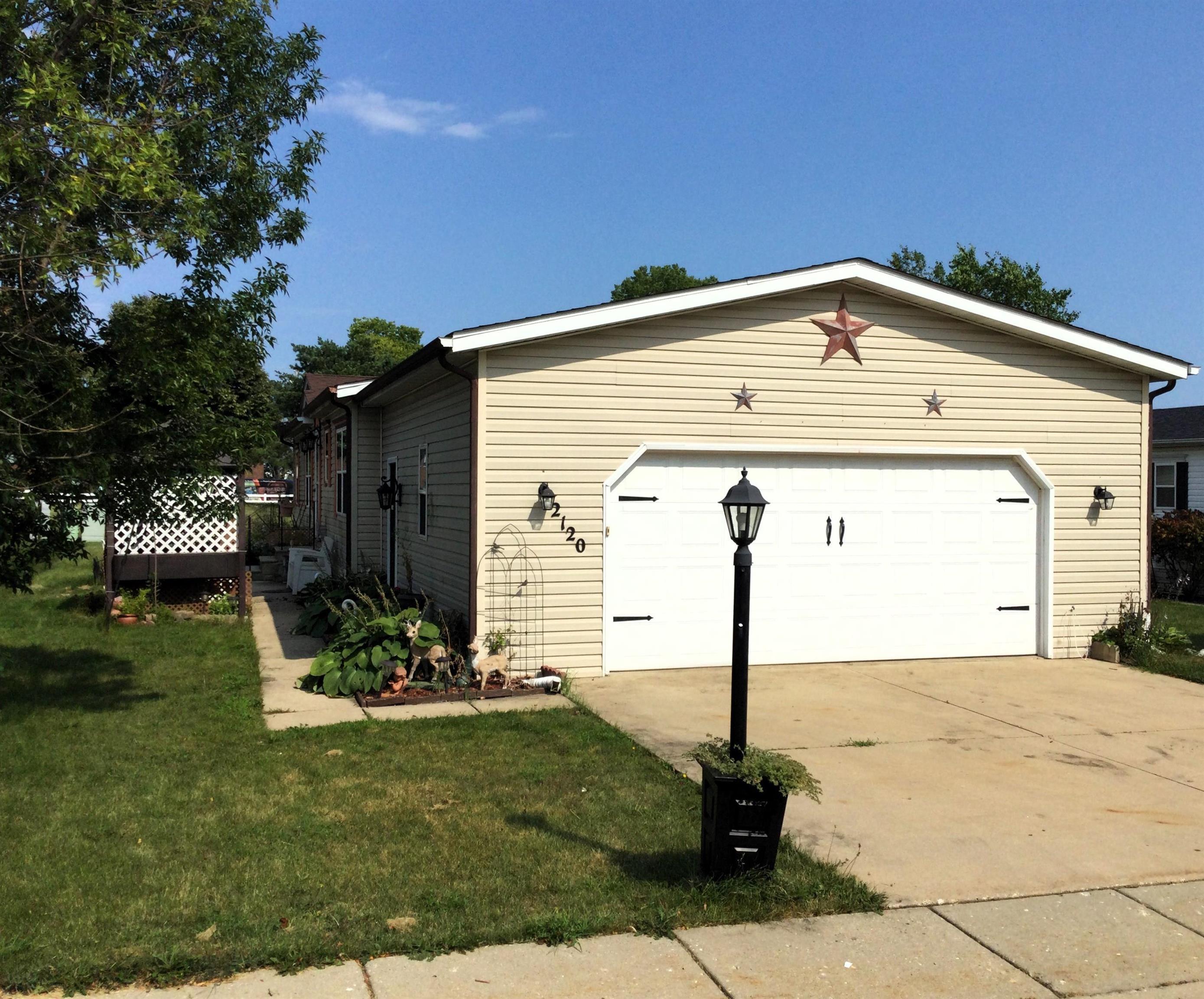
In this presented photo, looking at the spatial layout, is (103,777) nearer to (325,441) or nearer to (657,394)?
(657,394)

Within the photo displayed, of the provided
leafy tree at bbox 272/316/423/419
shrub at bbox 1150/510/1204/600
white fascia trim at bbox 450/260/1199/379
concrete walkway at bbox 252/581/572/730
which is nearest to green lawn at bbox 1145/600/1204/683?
shrub at bbox 1150/510/1204/600

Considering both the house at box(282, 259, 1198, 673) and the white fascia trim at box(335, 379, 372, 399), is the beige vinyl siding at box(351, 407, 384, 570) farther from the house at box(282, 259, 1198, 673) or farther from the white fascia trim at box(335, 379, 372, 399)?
the house at box(282, 259, 1198, 673)

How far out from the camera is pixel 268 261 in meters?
7.84

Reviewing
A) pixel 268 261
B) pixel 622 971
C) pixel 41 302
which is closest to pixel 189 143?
pixel 268 261

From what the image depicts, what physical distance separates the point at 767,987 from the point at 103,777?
4243 mm

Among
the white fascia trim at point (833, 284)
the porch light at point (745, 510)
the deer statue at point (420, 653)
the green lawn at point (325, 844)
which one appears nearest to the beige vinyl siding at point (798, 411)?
the white fascia trim at point (833, 284)

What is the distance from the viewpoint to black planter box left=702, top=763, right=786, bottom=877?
4.22m

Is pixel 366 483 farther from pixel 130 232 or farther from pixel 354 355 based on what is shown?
pixel 354 355

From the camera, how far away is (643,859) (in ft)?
15.4

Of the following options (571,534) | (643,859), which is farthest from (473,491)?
(643,859)

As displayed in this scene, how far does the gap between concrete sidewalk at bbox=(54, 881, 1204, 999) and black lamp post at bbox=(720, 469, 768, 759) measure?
840mm

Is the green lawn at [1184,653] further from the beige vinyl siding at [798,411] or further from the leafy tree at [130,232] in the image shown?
the leafy tree at [130,232]

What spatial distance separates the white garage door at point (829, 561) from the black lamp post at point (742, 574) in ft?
15.2

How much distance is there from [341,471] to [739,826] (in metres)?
13.1
